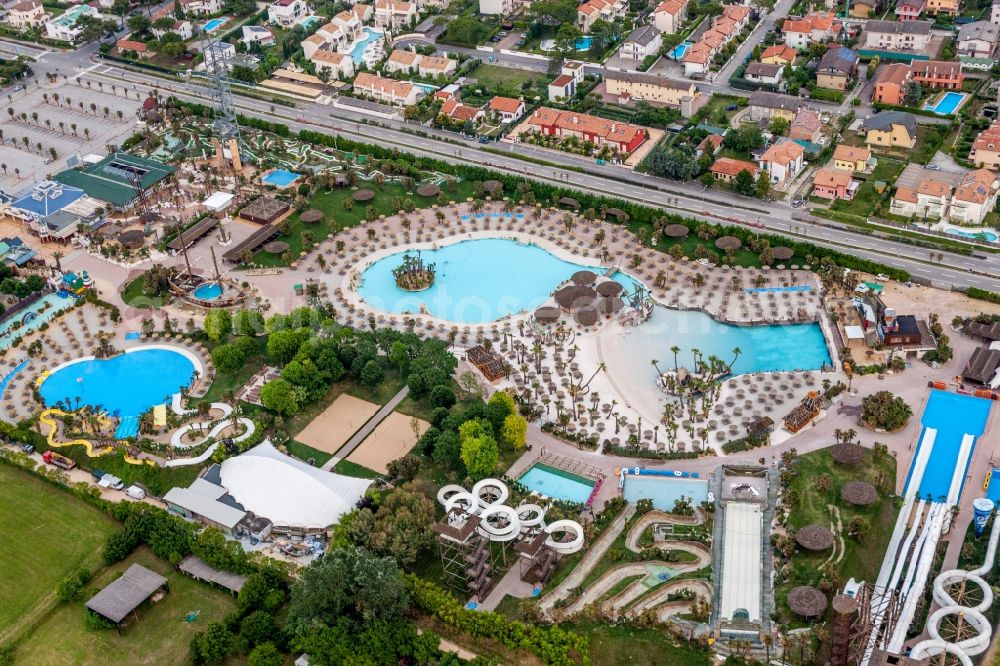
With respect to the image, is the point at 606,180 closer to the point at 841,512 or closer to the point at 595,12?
the point at 595,12

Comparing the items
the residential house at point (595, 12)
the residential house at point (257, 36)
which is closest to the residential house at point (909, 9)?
the residential house at point (595, 12)

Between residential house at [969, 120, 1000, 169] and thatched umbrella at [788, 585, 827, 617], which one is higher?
residential house at [969, 120, 1000, 169]

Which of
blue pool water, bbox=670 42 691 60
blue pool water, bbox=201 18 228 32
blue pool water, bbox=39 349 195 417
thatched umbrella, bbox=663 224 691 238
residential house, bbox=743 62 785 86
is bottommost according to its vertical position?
blue pool water, bbox=39 349 195 417

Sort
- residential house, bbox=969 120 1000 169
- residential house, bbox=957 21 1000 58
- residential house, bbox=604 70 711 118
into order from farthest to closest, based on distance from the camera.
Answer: residential house, bbox=957 21 1000 58
residential house, bbox=604 70 711 118
residential house, bbox=969 120 1000 169

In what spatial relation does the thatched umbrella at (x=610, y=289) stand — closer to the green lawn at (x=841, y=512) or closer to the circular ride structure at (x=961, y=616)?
the green lawn at (x=841, y=512)

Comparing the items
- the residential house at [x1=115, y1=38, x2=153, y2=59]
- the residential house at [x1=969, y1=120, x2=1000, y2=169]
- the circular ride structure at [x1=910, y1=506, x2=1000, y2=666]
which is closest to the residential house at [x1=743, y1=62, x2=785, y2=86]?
the residential house at [x1=969, y1=120, x2=1000, y2=169]

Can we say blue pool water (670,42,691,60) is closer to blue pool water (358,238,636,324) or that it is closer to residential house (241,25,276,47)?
blue pool water (358,238,636,324)

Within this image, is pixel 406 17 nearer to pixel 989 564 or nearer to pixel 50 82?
pixel 50 82

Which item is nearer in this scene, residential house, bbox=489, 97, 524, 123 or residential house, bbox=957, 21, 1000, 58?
residential house, bbox=489, 97, 524, 123
